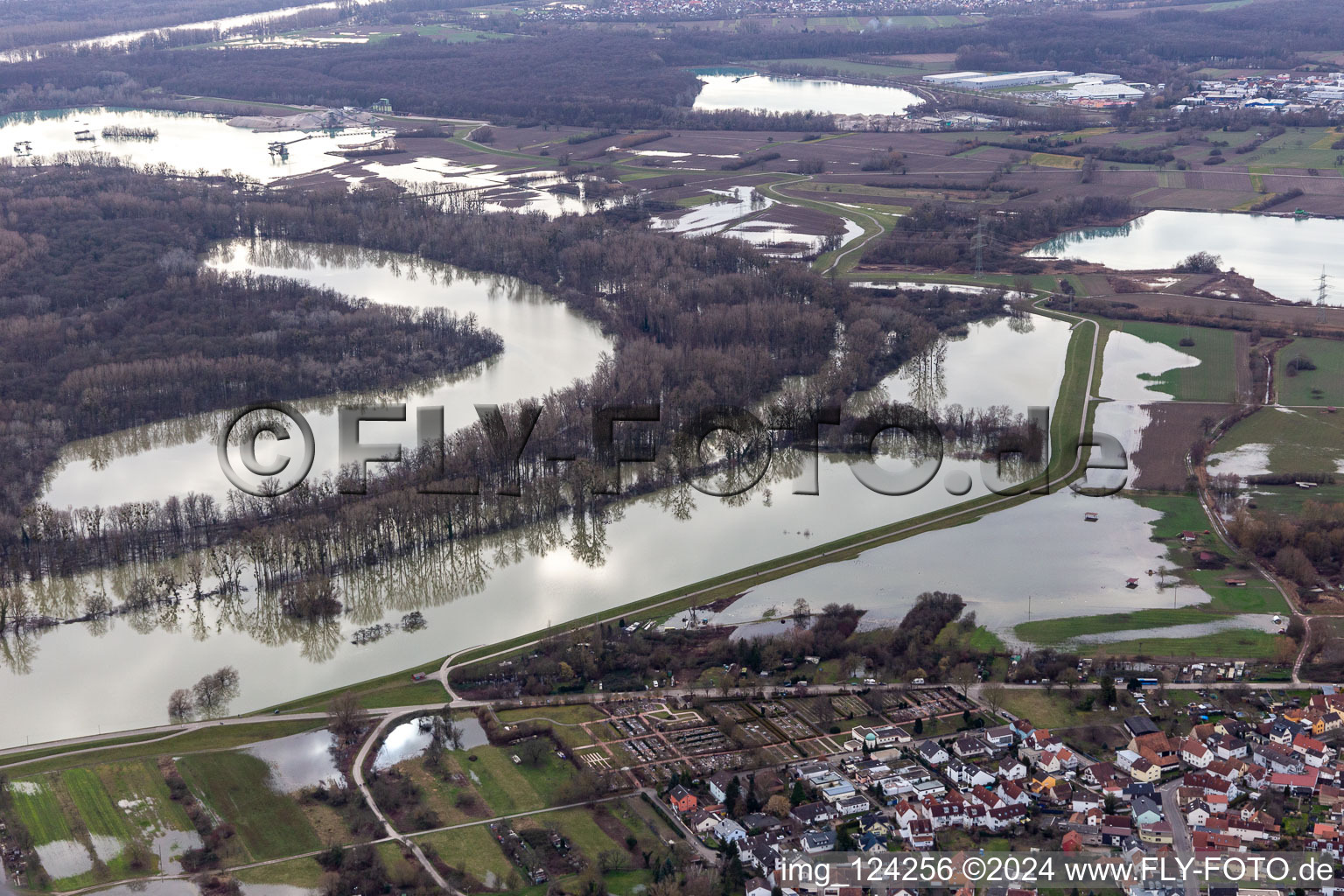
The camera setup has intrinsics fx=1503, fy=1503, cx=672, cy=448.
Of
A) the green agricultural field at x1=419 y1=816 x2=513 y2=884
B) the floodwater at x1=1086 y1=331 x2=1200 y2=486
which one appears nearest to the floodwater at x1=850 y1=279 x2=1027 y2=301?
the floodwater at x1=1086 y1=331 x2=1200 y2=486

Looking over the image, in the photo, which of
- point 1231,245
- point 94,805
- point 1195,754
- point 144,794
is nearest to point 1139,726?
point 1195,754

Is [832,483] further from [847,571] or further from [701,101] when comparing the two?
[701,101]

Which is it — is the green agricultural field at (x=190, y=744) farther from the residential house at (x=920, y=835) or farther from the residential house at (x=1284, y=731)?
the residential house at (x=1284, y=731)

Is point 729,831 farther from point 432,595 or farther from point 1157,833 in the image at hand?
point 432,595

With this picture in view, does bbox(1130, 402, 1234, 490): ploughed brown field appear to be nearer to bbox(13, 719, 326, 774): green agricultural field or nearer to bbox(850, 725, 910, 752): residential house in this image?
bbox(850, 725, 910, 752): residential house

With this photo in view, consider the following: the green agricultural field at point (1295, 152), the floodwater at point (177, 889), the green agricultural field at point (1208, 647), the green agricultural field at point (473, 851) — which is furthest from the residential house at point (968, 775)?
the green agricultural field at point (1295, 152)
